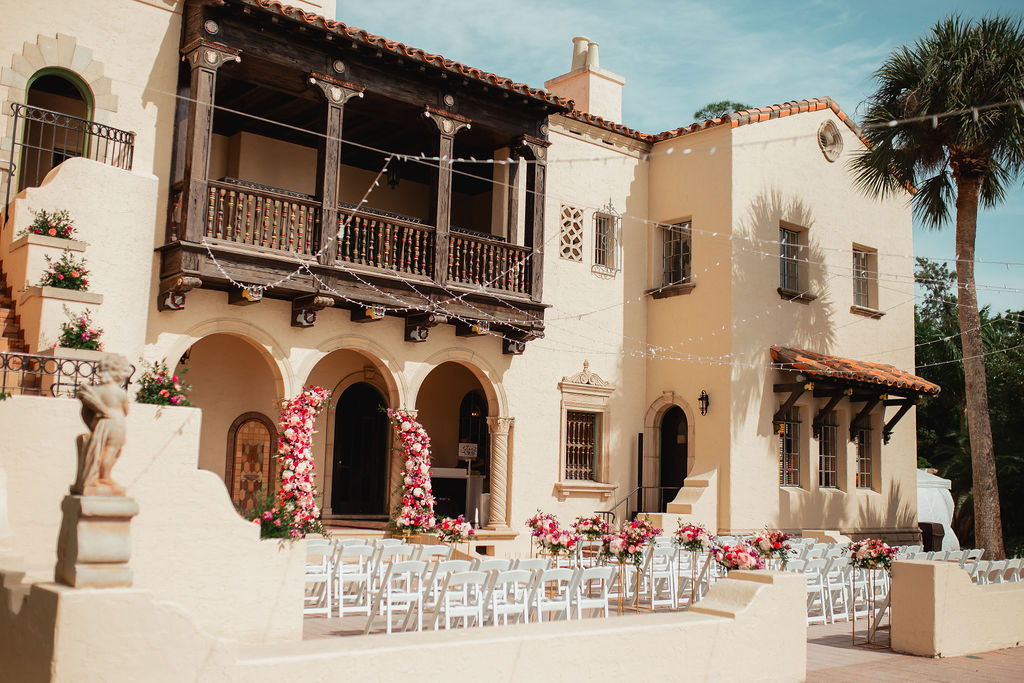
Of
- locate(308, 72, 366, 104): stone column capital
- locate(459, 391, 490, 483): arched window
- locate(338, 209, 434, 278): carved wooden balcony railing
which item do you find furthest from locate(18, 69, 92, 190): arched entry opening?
locate(459, 391, 490, 483): arched window

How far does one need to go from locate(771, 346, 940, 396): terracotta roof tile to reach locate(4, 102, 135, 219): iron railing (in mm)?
11504

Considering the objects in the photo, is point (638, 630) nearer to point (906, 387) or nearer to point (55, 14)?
point (55, 14)

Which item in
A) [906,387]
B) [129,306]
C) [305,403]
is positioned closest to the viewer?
[129,306]

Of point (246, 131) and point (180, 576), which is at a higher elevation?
point (246, 131)

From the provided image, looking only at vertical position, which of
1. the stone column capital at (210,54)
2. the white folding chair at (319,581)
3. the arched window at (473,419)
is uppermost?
the stone column capital at (210,54)

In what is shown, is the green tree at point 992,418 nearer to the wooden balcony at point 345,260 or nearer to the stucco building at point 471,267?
the stucco building at point 471,267

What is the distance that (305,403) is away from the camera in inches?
528

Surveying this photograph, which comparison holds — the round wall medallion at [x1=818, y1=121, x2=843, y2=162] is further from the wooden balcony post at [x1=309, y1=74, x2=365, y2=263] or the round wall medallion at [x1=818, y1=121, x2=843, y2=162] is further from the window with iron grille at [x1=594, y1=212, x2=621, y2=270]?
the wooden balcony post at [x1=309, y1=74, x2=365, y2=263]

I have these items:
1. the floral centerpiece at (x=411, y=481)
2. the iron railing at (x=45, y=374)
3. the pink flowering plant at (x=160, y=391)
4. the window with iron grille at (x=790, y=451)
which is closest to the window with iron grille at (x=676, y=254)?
the window with iron grille at (x=790, y=451)

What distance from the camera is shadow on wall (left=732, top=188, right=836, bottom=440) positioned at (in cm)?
1733

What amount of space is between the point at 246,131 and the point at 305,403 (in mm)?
4833

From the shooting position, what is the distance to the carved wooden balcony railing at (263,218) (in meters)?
12.5

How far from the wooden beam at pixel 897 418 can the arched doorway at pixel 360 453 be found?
10.2 meters

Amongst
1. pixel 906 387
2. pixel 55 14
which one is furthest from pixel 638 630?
pixel 906 387
